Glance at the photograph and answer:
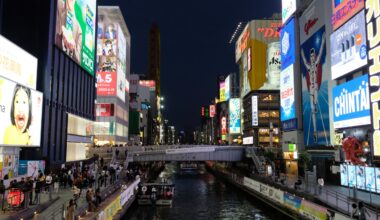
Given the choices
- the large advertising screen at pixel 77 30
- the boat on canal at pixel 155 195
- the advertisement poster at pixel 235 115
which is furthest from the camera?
the advertisement poster at pixel 235 115

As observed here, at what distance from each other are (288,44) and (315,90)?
1508 centimetres

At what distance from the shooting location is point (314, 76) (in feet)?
195

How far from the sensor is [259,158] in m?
67.1

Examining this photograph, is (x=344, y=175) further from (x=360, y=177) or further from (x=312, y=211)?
(x=312, y=211)

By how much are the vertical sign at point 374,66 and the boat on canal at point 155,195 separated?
21392mm

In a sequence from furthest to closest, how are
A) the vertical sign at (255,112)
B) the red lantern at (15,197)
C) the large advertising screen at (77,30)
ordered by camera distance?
the vertical sign at (255,112) < the large advertising screen at (77,30) < the red lantern at (15,197)

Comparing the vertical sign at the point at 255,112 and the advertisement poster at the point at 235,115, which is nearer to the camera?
the vertical sign at the point at 255,112

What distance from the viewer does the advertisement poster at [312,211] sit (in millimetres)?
25156

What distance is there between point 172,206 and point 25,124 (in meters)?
18.3

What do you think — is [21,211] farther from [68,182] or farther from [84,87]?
[84,87]

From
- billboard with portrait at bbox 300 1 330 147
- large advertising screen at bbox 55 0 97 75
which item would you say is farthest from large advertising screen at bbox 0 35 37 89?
billboard with portrait at bbox 300 1 330 147

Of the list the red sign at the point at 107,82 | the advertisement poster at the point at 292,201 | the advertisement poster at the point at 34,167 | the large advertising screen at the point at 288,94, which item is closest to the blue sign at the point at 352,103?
the advertisement poster at the point at 292,201

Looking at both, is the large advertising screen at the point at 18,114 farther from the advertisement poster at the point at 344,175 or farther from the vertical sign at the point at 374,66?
the vertical sign at the point at 374,66

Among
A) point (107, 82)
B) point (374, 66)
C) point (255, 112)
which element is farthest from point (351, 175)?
point (255, 112)
